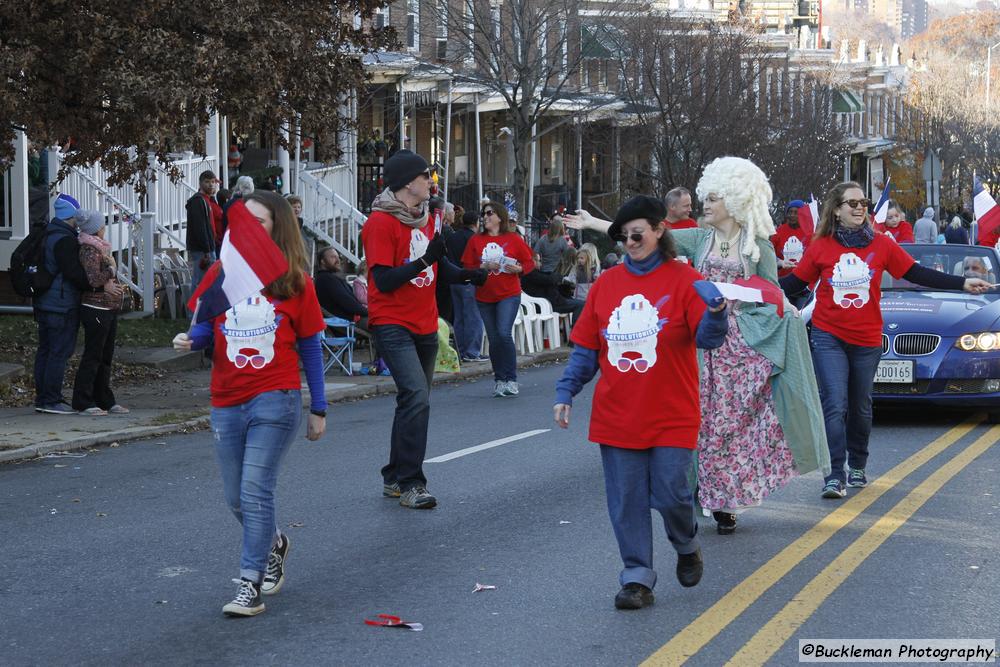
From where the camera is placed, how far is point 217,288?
626 cm

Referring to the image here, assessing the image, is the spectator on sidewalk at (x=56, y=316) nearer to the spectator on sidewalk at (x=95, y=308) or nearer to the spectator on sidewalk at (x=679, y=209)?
the spectator on sidewalk at (x=95, y=308)

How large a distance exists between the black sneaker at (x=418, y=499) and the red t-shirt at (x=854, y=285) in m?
2.68

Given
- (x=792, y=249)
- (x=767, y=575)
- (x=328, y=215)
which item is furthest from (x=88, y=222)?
(x=328, y=215)

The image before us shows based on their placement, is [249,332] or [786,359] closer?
[249,332]

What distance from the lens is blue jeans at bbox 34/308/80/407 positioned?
1318 centimetres

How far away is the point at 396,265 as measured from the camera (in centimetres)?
865

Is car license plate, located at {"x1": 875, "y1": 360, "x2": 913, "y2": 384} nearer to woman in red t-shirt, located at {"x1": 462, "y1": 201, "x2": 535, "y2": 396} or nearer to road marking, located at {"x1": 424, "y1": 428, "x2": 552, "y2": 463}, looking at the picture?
road marking, located at {"x1": 424, "y1": 428, "x2": 552, "y2": 463}

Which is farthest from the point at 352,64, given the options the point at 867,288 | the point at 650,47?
the point at 650,47

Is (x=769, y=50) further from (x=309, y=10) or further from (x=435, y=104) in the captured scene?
(x=309, y=10)

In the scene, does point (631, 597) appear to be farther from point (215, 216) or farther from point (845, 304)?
point (215, 216)

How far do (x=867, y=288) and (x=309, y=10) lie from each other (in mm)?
7534

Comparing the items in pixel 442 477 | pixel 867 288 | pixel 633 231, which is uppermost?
pixel 633 231

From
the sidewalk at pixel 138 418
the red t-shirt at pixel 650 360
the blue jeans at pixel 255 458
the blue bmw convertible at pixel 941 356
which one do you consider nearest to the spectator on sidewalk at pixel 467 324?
the sidewalk at pixel 138 418

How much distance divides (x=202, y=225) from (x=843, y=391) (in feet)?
38.0
